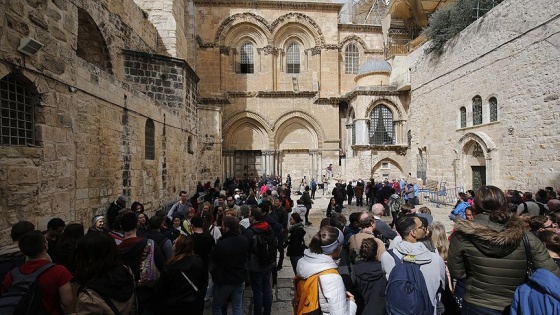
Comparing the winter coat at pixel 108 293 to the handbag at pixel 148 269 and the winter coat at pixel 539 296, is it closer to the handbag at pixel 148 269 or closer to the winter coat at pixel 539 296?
the handbag at pixel 148 269

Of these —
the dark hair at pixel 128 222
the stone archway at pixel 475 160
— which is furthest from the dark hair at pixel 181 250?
the stone archway at pixel 475 160

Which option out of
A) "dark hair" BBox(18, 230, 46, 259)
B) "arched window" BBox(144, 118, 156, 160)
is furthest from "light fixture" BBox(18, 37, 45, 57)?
"arched window" BBox(144, 118, 156, 160)

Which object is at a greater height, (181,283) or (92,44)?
(92,44)

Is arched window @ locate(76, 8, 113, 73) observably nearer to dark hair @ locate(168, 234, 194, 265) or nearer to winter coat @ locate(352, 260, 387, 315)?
dark hair @ locate(168, 234, 194, 265)

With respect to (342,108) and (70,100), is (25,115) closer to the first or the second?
(70,100)

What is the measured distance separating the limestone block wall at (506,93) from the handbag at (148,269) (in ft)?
38.4

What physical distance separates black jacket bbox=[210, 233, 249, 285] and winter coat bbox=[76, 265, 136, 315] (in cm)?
129

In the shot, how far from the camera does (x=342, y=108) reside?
23.8m

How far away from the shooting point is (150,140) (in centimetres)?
902

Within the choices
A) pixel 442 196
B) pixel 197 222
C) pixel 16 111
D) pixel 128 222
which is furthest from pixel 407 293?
pixel 442 196

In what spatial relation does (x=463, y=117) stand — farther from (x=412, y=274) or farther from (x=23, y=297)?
A: (x=23, y=297)

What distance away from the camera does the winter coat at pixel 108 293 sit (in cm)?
200

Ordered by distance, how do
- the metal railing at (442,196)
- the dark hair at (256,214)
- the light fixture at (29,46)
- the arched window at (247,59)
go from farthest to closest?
the arched window at (247,59), the metal railing at (442,196), the dark hair at (256,214), the light fixture at (29,46)

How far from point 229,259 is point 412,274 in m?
1.93
